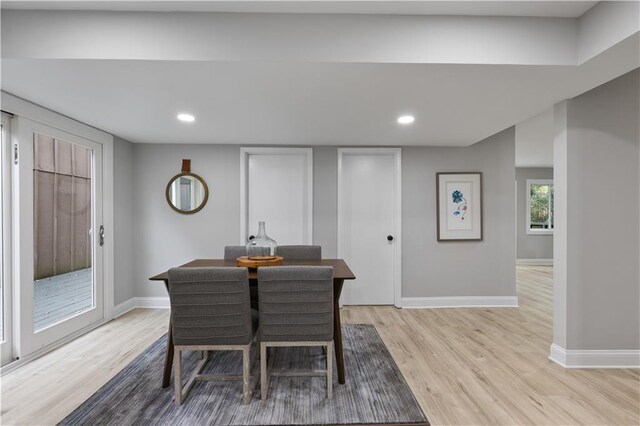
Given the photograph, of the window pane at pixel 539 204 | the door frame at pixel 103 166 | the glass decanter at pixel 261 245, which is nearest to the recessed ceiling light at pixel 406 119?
the glass decanter at pixel 261 245

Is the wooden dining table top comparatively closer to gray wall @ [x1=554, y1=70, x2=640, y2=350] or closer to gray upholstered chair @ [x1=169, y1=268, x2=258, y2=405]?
gray upholstered chair @ [x1=169, y1=268, x2=258, y2=405]

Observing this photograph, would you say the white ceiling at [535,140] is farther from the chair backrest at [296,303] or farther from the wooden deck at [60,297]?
the wooden deck at [60,297]

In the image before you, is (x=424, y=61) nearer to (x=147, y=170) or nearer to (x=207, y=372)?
(x=207, y=372)

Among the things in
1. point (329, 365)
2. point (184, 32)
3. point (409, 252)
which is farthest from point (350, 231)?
point (184, 32)

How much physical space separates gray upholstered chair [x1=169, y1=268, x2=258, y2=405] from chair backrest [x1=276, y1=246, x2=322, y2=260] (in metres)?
1.10

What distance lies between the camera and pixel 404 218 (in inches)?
169

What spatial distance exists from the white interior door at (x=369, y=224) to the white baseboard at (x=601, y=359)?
6.70 feet

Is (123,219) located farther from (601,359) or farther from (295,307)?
(601,359)

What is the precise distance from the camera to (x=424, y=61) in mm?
1938

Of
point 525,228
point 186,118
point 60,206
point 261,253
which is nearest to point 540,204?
point 525,228

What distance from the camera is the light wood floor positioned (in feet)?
6.59

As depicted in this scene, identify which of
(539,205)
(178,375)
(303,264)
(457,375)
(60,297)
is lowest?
(457,375)

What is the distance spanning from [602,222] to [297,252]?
2.53 m

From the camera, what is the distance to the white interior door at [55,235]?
267 cm
